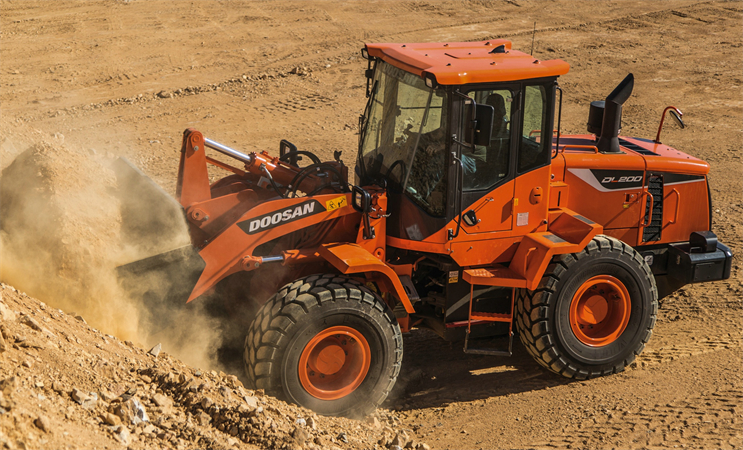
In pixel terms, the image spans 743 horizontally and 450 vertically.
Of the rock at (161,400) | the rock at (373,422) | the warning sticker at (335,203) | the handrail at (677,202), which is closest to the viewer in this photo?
the rock at (161,400)

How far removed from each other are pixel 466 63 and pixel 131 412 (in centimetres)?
348

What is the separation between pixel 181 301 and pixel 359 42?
12803mm

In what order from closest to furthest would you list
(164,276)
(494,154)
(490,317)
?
(164,276) < (494,154) < (490,317)

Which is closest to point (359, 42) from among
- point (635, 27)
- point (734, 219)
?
point (635, 27)

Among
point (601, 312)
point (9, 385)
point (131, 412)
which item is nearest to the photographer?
point (9, 385)

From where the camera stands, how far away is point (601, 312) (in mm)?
6617

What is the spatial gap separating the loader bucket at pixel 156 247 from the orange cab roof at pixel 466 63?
2148 millimetres

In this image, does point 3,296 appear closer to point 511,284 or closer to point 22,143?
point 22,143

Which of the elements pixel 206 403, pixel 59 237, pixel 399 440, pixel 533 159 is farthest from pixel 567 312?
pixel 59 237

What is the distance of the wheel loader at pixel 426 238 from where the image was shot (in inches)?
221

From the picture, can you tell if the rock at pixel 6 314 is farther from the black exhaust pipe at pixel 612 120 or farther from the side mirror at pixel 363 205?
the black exhaust pipe at pixel 612 120

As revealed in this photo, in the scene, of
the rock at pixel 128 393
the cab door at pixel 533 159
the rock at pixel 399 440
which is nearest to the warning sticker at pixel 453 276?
the cab door at pixel 533 159

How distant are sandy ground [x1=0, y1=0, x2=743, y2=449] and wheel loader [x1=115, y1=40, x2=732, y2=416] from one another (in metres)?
0.49

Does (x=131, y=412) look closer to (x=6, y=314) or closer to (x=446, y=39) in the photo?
(x=6, y=314)
